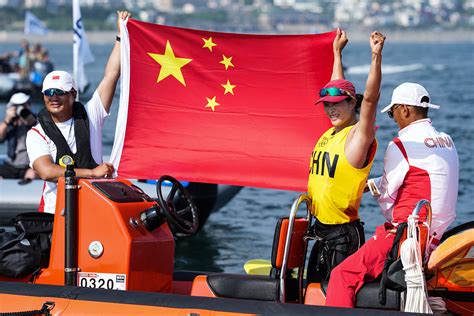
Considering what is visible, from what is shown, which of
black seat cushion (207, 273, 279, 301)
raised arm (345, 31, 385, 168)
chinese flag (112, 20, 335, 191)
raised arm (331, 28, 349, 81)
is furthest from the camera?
chinese flag (112, 20, 335, 191)

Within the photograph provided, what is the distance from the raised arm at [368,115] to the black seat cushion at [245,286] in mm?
950

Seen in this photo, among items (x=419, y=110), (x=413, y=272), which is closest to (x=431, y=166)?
(x=419, y=110)

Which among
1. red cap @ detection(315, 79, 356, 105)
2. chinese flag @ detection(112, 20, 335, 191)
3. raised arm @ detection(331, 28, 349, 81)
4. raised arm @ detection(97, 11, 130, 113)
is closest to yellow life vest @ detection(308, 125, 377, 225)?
red cap @ detection(315, 79, 356, 105)

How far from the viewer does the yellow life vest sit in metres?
6.30

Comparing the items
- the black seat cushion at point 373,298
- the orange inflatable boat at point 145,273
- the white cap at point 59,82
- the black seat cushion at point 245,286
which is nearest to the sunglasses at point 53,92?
the white cap at point 59,82

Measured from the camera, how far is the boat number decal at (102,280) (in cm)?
647

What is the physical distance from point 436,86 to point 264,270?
107 feet

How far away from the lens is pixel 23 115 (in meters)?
13.3

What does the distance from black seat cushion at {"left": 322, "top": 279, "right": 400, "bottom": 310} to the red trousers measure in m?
0.03

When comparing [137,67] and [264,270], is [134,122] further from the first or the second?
[264,270]

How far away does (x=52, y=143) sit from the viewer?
7.16m

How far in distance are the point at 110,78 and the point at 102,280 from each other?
5.78 feet

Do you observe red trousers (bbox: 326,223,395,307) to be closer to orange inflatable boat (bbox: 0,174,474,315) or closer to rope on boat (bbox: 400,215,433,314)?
orange inflatable boat (bbox: 0,174,474,315)

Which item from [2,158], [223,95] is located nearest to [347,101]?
[223,95]
